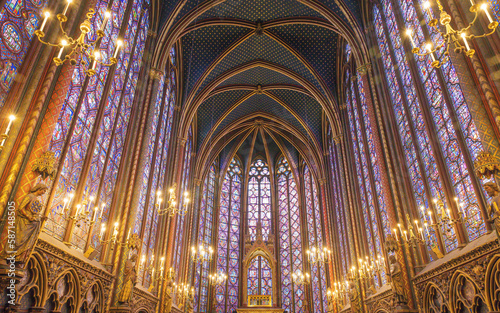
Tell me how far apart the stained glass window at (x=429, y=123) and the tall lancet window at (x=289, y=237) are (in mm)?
16766

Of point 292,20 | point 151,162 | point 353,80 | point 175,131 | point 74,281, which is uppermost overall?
point 292,20

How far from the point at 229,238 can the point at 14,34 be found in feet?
75.2

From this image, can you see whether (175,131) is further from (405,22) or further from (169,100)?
(405,22)

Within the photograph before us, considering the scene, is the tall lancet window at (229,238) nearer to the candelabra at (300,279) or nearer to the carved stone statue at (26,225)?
the candelabra at (300,279)

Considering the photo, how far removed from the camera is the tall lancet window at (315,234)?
78.3 feet

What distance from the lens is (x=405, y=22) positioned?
12.0 metres

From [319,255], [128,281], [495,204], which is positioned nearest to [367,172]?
[319,255]

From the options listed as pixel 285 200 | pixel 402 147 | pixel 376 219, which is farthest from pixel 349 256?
pixel 285 200

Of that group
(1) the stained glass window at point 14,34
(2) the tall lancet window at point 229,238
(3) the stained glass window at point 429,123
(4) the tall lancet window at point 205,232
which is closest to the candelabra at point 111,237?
(1) the stained glass window at point 14,34

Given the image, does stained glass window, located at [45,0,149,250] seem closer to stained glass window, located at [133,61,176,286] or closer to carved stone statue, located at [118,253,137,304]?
carved stone statue, located at [118,253,137,304]

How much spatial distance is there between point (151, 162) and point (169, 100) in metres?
4.62

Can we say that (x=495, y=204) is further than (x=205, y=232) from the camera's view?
No

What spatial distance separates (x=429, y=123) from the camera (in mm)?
10328

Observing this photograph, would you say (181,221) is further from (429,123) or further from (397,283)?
(429,123)
